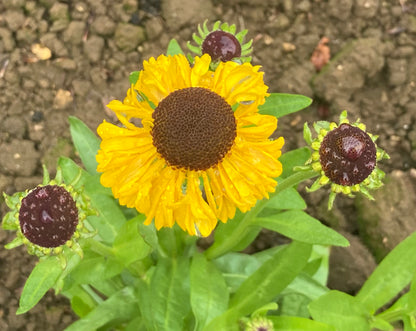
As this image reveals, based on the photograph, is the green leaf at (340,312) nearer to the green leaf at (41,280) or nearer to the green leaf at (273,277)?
the green leaf at (273,277)

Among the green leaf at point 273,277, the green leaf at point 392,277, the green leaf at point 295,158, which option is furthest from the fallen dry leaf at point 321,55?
the green leaf at point 273,277

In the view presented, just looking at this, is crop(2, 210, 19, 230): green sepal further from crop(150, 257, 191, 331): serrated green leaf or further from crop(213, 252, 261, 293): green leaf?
crop(213, 252, 261, 293): green leaf

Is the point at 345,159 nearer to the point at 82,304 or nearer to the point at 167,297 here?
the point at 167,297

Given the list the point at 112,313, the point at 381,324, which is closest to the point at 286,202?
the point at 381,324

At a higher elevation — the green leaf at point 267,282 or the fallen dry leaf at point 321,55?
the fallen dry leaf at point 321,55

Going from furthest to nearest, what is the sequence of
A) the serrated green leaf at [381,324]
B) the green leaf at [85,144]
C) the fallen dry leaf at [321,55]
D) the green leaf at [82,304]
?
the fallen dry leaf at [321,55]
the green leaf at [85,144]
the green leaf at [82,304]
the serrated green leaf at [381,324]
